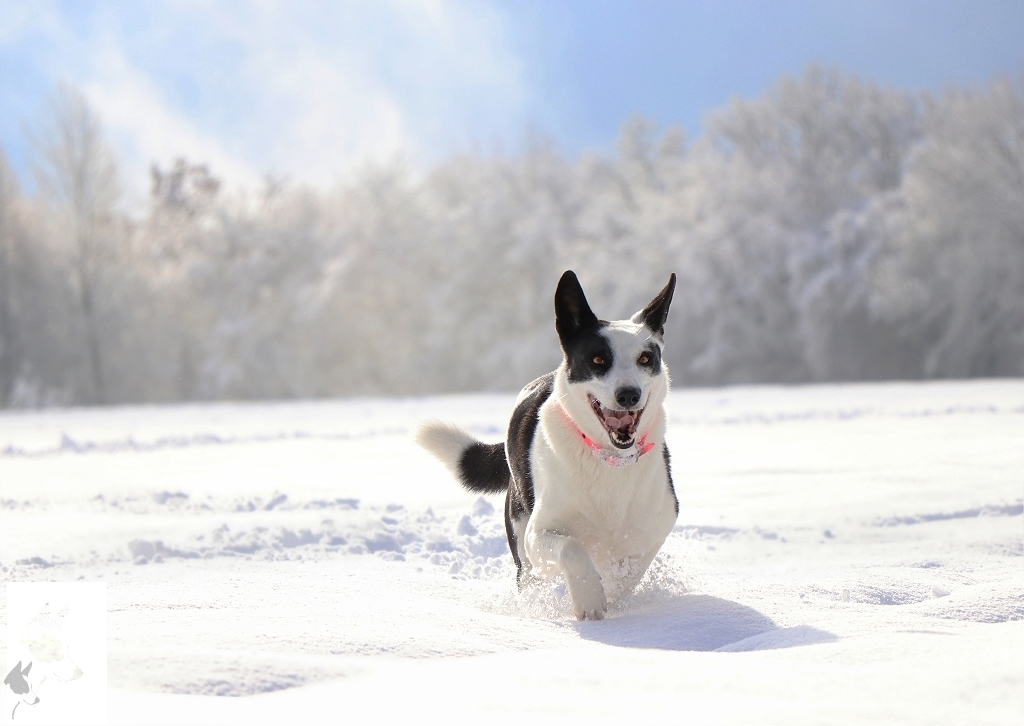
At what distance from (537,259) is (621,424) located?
118ft

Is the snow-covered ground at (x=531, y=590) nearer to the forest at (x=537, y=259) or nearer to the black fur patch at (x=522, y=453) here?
the black fur patch at (x=522, y=453)

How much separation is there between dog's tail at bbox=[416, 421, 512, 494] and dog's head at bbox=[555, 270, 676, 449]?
1.12 metres

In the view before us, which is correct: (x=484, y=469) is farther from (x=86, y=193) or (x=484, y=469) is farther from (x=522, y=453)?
(x=86, y=193)

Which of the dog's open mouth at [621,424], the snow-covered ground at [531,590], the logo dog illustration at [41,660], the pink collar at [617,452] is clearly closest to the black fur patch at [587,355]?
the dog's open mouth at [621,424]

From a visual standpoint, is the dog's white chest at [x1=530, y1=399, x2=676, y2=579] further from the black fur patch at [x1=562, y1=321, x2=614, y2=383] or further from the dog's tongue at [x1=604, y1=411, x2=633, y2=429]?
the black fur patch at [x1=562, y1=321, x2=614, y2=383]

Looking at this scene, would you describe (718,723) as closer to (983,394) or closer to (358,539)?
(358,539)

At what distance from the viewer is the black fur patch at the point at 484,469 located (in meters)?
4.88

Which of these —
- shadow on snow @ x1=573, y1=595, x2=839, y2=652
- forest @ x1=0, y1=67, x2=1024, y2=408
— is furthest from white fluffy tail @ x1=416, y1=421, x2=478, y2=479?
forest @ x1=0, y1=67, x2=1024, y2=408

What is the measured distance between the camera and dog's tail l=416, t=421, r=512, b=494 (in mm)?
4898

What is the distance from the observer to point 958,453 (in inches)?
317

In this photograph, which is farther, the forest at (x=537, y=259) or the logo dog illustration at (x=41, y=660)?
the forest at (x=537, y=259)

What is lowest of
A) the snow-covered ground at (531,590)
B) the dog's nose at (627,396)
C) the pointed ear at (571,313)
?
the snow-covered ground at (531,590)

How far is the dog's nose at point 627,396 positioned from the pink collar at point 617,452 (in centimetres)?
22

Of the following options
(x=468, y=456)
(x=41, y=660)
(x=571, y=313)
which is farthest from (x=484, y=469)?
(x=41, y=660)
